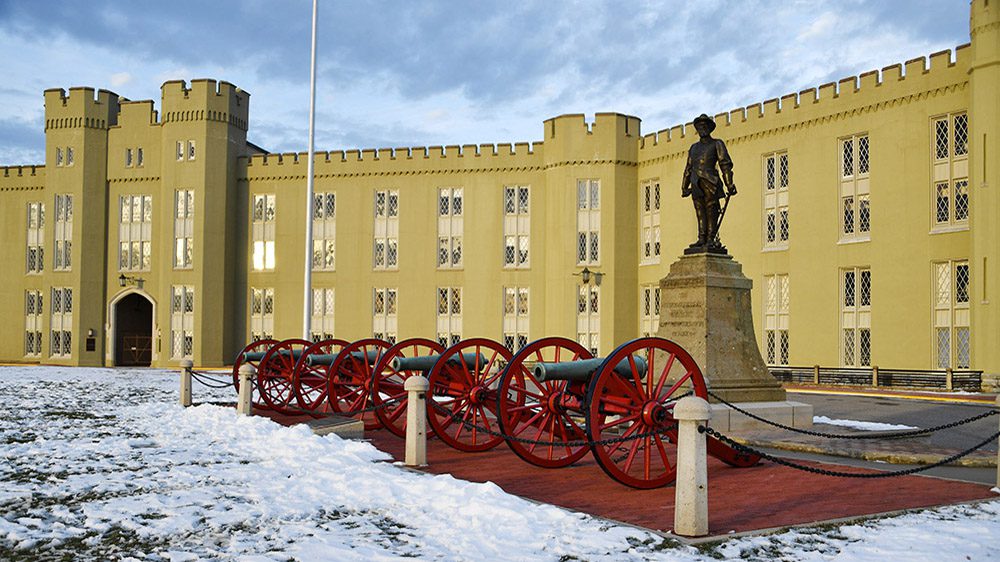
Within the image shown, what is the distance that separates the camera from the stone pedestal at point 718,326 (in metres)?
13.1

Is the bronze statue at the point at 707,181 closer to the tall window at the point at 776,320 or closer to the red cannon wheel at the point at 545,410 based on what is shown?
the red cannon wheel at the point at 545,410

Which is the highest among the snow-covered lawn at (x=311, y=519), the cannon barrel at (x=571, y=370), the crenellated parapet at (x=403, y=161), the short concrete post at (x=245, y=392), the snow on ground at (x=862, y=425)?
the crenellated parapet at (x=403, y=161)

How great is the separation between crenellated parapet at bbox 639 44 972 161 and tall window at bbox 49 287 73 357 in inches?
1133

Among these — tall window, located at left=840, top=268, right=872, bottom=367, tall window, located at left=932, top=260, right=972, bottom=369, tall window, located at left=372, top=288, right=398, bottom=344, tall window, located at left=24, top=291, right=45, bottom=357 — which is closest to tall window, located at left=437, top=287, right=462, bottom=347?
tall window, located at left=372, top=288, right=398, bottom=344

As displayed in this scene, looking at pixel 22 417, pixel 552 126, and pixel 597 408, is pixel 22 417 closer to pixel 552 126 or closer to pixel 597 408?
pixel 597 408

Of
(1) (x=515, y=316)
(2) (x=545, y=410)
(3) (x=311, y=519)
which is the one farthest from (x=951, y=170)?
(3) (x=311, y=519)

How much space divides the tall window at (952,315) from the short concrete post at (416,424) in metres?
20.9

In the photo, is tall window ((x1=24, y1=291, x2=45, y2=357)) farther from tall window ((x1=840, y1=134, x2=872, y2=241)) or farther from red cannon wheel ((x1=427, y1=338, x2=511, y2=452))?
red cannon wheel ((x1=427, y1=338, x2=511, y2=452))

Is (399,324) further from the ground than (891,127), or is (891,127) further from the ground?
(891,127)

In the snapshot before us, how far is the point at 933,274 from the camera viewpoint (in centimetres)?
2644

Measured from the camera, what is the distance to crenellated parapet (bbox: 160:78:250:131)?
39.8 metres

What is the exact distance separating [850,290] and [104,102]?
114ft

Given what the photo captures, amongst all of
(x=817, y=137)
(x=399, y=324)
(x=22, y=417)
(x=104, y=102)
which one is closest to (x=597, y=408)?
(x=22, y=417)

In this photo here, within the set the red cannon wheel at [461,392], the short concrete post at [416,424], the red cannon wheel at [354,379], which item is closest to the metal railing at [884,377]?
the red cannon wheel at [354,379]
